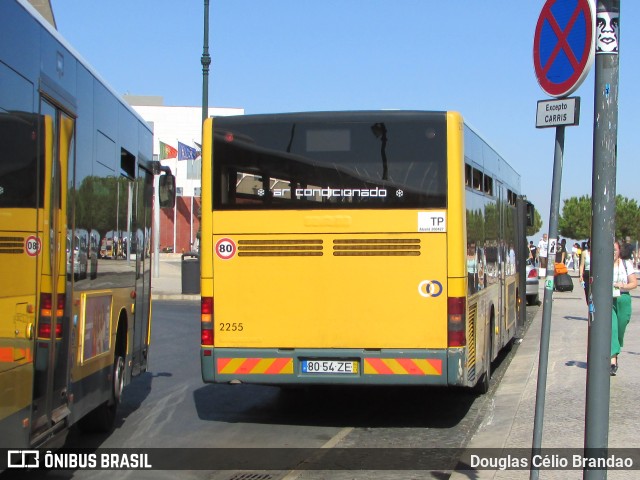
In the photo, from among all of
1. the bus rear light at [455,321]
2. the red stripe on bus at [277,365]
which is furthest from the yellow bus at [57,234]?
the bus rear light at [455,321]

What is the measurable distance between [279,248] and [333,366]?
4.07ft

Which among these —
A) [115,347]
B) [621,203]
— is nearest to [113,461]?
[115,347]

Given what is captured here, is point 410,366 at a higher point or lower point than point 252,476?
higher

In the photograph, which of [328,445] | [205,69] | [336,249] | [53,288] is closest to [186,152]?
[205,69]

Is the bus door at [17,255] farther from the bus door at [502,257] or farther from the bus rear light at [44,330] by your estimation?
the bus door at [502,257]

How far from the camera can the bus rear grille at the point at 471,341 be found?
956cm

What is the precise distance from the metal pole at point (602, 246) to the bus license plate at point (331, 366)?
13.2 ft

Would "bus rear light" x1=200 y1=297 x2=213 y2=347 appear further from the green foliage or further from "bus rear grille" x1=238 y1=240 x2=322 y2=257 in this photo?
the green foliage

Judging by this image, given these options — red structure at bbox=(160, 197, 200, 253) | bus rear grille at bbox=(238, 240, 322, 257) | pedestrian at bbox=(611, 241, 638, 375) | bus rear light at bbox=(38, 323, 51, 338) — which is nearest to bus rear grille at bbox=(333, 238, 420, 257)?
bus rear grille at bbox=(238, 240, 322, 257)

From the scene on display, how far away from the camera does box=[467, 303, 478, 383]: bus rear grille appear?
9.56 m

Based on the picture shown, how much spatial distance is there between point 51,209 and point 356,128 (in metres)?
3.69

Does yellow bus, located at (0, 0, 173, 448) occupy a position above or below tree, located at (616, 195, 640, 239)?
below

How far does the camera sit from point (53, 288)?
252 inches

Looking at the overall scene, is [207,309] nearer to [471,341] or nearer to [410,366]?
[410,366]
